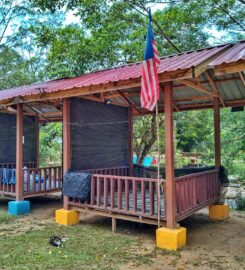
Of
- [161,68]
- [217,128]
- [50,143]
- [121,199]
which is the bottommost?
[121,199]

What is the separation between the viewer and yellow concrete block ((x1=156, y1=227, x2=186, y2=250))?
446cm

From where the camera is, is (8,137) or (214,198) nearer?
(214,198)

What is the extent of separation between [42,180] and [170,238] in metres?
4.36

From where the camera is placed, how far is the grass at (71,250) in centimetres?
387

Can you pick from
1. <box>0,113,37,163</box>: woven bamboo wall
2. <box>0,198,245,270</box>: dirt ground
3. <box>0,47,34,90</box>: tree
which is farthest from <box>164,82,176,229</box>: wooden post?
<box>0,47,34,90</box>: tree

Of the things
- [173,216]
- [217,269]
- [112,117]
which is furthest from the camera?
[112,117]

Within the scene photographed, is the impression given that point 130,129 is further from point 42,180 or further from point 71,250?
point 71,250

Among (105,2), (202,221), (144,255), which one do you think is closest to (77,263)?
(144,255)

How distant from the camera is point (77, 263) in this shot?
389 cm

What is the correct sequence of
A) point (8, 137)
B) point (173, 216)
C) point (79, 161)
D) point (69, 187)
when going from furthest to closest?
point (8, 137)
point (79, 161)
point (69, 187)
point (173, 216)

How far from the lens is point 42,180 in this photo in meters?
7.82

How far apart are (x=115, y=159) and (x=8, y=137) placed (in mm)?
3475

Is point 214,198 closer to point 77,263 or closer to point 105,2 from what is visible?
point 77,263

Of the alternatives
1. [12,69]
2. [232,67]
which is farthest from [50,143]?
[232,67]
